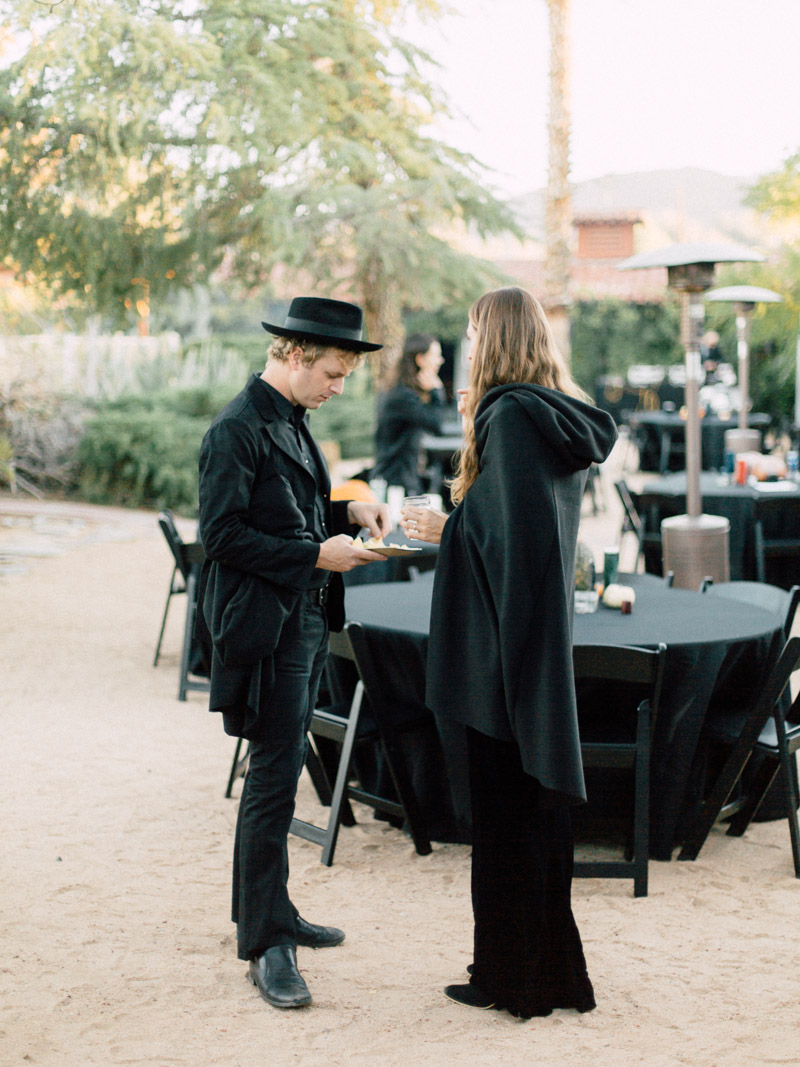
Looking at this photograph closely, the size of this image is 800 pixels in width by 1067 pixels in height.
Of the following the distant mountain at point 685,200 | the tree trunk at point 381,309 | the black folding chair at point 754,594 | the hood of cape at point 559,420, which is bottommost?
the black folding chair at point 754,594

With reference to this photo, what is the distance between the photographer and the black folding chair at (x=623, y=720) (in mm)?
3471

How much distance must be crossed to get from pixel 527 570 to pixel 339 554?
0.49 metres

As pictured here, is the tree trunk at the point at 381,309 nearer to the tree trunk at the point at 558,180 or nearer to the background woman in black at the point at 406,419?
the tree trunk at the point at 558,180

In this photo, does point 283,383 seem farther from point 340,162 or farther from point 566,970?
point 340,162

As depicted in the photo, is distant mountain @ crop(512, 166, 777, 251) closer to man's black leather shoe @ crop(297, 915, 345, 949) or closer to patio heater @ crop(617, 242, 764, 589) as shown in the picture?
patio heater @ crop(617, 242, 764, 589)

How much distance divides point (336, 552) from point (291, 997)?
115 centimetres

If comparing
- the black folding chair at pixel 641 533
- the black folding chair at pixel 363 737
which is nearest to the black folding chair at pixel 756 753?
the black folding chair at pixel 363 737

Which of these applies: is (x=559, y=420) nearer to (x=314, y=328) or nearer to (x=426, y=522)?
(x=426, y=522)

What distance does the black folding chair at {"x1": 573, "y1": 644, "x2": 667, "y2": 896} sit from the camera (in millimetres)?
3471

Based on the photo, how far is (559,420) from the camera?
2605 mm

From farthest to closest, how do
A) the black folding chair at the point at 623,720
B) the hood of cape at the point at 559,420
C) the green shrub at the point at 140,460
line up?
the green shrub at the point at 140,460 → the black folding chair at the point at 623,720 → the hood of cape at the point at 559,420

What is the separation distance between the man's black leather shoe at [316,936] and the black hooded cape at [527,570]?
38.8 inches

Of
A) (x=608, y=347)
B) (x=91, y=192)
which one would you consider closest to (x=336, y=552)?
(x=91, y=192)

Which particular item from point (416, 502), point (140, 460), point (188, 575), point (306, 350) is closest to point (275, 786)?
point (416, 502)
